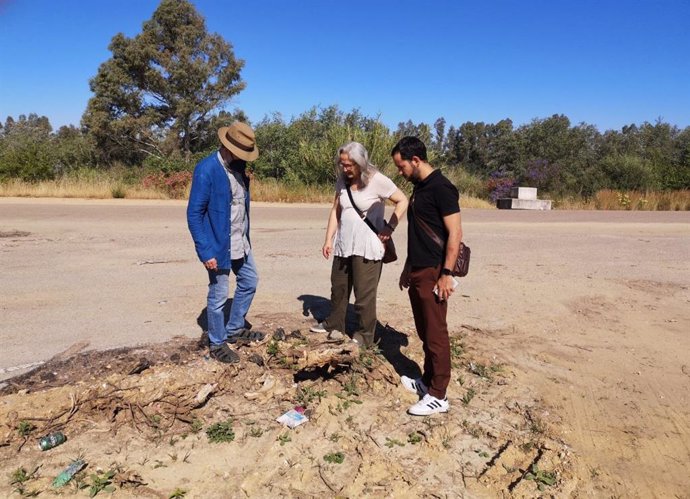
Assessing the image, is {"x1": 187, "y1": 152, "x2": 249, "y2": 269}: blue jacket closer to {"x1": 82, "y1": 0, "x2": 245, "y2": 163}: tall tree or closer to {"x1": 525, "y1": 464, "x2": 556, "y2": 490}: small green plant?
{"x1": 525, "y1": 464, "x2": 556, "y2": 490}: small green plant

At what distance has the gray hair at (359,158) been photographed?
4297 mm

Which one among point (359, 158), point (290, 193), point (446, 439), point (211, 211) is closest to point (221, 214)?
point (211, 211)

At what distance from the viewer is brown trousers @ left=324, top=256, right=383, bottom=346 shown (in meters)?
4.52

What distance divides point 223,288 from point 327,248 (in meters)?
1.06

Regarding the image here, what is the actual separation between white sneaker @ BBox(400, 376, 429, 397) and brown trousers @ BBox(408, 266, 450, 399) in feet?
0.90

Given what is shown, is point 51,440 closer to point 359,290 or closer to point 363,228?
point 359,290

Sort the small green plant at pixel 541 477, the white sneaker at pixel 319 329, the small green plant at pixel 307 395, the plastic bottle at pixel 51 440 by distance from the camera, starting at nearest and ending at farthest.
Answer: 1. the small green plant at pixel 541 477
2. the plastic bottle at pixel 51 440
3. the small green plant at pixel 307 395
4. the white sneaker at pixel 319 329

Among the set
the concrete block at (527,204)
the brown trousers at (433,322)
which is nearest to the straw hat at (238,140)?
the brown trousers at (433,322)

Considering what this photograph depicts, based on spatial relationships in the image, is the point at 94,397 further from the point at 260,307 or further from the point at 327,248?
the point at 260,307

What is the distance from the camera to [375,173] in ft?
14.7

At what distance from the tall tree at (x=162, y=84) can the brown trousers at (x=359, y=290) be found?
29453 mm

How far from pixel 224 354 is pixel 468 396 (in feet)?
6.03

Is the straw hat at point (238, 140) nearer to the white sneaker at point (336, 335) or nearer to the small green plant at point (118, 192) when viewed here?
the white sneaker at point (336, 335)

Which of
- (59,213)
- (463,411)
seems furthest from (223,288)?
(59,213)
